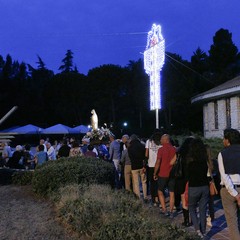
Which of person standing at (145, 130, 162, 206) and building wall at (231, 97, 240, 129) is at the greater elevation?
building wall at (231, 97, 240, 129)

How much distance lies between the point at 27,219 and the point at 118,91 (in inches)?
1962

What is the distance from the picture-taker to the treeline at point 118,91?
1847 inches

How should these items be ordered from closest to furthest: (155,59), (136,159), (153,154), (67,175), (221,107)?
1. (67,175)
2. (153,154)
3. (136,159)
4. (221,107)
5. (155,59)

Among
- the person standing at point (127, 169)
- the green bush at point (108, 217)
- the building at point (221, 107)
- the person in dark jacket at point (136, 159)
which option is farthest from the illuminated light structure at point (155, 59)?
the green bush at point (108, 217)

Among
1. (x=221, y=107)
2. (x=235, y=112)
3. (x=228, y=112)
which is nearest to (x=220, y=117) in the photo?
(x=221, y=107)

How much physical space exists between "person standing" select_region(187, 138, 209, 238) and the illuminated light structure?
20.2m

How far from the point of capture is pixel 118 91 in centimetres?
5703

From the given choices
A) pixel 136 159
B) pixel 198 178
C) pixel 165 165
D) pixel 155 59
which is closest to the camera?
pixel 198 178

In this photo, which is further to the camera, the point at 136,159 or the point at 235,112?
the point at 235,112

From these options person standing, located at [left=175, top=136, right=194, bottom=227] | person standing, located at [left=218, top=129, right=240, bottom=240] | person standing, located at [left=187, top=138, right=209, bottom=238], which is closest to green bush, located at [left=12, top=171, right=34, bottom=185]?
person standing, located at [left=175, top=136, right=194, bottom=227]

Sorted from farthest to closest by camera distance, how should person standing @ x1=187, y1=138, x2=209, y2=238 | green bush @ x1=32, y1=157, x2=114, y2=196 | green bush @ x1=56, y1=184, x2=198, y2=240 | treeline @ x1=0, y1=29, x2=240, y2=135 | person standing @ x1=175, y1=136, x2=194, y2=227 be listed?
treeline @ x1=0, y1=29, x2=240, y2=135 → green bush @ x1=32, y1=157, x2=114, y2=196 → person standing @ x1=175, y1=136, x2=194, y2=227 → person standing @ x1=187, y1=138, x2=209, y2=238 → green bush @ x1=56, y1=184, x2=198, y2=240

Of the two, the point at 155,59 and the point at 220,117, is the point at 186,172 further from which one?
the point at 155,59

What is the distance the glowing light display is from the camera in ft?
90.0

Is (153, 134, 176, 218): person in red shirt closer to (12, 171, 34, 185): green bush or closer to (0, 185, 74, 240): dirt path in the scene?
(0, 185, 74, 240): dirt path
